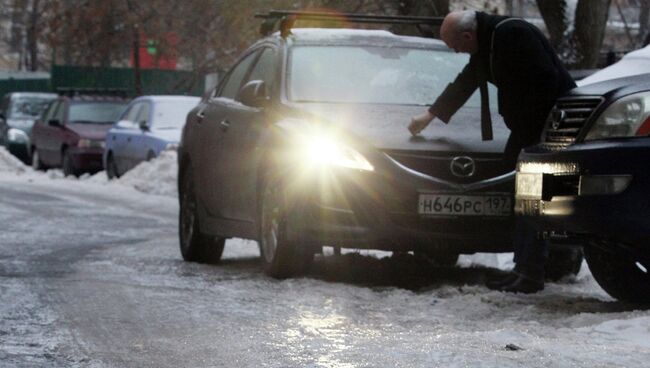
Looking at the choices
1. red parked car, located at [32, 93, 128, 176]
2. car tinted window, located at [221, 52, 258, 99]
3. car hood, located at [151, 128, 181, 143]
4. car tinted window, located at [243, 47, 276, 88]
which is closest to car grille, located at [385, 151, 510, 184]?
car tinted window, located at [243, 47, 276, 88]

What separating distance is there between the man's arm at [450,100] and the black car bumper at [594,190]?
4.92 ft

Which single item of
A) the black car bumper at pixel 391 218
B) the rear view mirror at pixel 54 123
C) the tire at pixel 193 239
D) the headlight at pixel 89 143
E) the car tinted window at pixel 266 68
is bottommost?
the headlight at pixel 89 143

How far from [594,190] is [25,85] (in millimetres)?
54073

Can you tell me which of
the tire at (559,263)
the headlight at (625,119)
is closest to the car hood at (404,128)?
the tire at (559,263)

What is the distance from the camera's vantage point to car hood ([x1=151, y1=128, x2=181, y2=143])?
2302cm

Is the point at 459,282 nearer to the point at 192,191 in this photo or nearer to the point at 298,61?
the point at 298,61

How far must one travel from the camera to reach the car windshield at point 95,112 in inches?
1097

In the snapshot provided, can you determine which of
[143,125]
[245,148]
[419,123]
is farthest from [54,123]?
[419,123]

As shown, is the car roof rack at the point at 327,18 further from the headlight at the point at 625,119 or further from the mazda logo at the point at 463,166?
the headlight at the point at 625,119

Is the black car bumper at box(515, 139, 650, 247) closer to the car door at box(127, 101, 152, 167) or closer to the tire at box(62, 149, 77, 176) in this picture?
the car door at box(127, 101, 152, 167)

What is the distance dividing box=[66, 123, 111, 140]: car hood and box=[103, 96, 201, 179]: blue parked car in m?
1.87

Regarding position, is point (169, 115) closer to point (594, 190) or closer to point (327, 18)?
point (327, 18)

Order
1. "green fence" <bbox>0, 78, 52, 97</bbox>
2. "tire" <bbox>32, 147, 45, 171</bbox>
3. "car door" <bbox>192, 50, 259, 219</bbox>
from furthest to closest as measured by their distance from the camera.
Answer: "green fence" <bbox>0, 78, 52, 97</bbox>, "tire" <bbox>32, 147, 45, 171</bbox>, "car door" <bbox>192, 50, 259, 219</bbox>

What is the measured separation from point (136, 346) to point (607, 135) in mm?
2201
